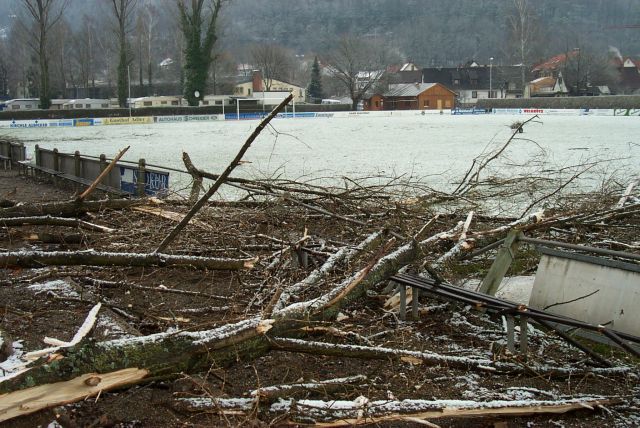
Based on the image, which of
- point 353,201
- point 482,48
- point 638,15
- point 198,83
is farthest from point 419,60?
point 353,201

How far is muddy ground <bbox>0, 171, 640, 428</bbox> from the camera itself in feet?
12.3

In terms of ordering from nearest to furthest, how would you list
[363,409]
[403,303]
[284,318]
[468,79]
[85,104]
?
[363,409]
[284,318]
[403,303]
[85,104]
[468,79]

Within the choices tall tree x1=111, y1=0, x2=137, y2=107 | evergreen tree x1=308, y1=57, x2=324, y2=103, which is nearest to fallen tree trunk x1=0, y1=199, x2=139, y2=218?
tall tree x1=111, y1=0, x2=137, y2=107

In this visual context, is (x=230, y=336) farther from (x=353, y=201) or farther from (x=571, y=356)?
(x=353, y=201)

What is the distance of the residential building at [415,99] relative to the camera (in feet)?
255

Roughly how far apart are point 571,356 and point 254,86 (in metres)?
101

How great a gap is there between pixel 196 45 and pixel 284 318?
62618 mm

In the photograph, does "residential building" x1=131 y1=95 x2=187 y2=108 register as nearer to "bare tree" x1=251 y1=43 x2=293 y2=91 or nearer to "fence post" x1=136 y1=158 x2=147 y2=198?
"bare tree" x1=251 y1=43 x2=293 y2=91

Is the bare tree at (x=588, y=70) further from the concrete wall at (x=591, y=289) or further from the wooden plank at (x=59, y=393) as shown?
the wooden plank at (x=59, y=393)

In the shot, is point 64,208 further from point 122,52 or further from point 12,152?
point 122,52

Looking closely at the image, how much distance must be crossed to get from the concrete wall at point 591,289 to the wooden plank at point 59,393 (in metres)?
3.36

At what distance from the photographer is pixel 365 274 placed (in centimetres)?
447

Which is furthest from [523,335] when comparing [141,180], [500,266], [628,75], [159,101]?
[628,75]

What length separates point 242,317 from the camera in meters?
4.39
